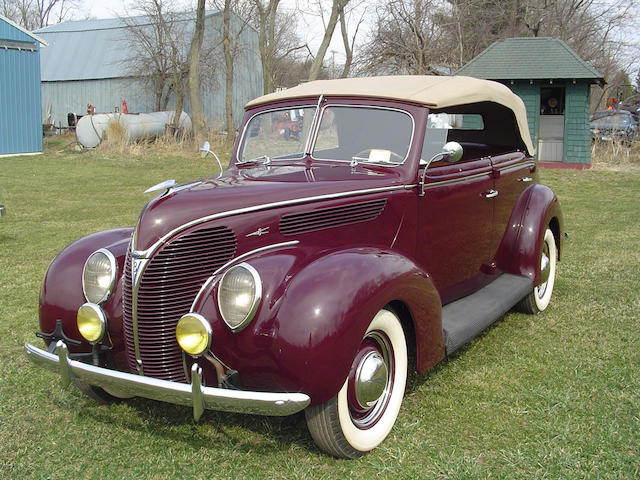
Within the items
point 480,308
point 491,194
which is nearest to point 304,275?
point 480,308

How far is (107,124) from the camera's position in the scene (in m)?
20.8

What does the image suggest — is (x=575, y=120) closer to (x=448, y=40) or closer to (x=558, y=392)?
(x=448, y=40)

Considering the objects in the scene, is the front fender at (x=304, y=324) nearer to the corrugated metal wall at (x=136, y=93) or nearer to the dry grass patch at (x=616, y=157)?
the dry grass patch at (x=616, y=157)

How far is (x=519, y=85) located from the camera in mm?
16062

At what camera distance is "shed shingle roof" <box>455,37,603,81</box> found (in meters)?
15.3

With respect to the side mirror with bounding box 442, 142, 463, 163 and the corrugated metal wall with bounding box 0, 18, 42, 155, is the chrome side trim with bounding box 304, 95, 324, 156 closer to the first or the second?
the side mirror with bounding box 442, 142, 463, 163

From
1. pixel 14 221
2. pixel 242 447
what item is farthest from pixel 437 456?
pixel 14 221

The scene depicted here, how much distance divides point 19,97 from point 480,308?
20.2 metres

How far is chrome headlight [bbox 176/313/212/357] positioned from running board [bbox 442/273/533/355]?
4.88 feet

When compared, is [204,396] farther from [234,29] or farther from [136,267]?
[234,29]

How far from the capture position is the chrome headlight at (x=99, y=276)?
3.15m

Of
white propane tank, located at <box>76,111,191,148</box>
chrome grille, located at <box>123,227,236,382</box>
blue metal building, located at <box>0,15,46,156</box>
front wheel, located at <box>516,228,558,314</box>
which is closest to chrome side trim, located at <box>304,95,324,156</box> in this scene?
chrome grille, located at <box>123,227,236,382</box>

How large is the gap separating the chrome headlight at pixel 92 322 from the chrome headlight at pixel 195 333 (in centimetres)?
56

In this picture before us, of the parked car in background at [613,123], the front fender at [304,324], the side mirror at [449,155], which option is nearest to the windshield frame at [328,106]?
the side mirror at [449,155]
